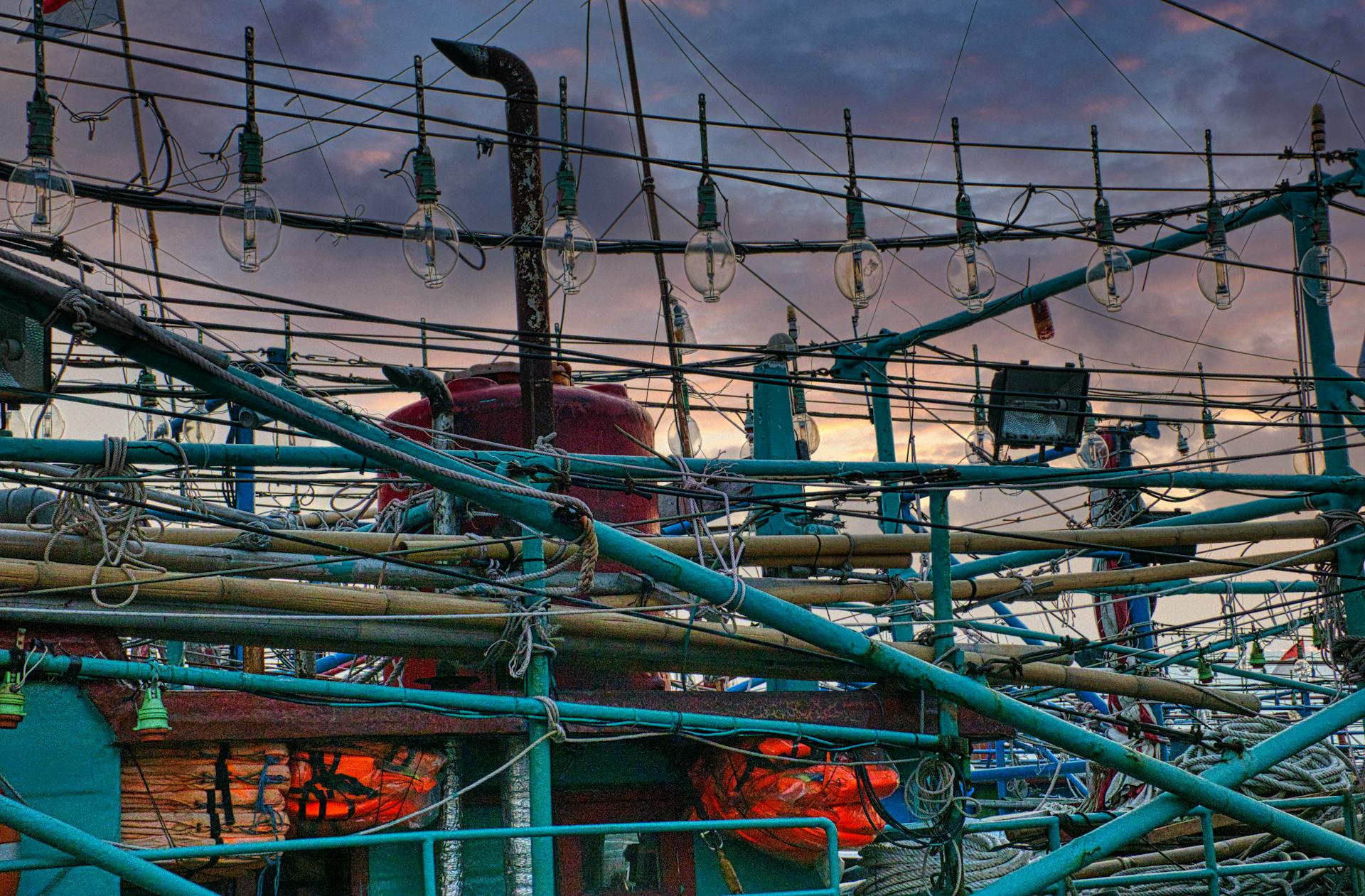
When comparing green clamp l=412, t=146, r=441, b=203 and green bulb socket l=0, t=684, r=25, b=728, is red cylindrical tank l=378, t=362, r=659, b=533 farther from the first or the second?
green bulb socket l=0, t=684, r=25, b=728

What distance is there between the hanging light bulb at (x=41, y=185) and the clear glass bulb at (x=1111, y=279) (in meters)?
8.01

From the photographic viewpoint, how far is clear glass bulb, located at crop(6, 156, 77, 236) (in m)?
7.69

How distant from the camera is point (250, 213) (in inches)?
328

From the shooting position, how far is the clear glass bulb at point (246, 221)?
8328 mm

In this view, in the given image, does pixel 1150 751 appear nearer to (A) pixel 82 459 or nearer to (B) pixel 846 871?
(B) pixel 846 871

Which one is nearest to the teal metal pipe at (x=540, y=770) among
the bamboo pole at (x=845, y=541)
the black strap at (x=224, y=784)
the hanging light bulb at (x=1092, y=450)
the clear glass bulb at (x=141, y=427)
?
the bamboo pole at (x=845, y=541)

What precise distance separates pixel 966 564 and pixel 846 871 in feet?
11.1

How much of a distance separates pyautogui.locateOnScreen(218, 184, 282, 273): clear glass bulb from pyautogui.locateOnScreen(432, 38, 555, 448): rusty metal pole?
9.02 ft

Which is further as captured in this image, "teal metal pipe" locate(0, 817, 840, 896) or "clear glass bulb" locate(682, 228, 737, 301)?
"clear glass bulb" locate(682, 228, 737, 301)

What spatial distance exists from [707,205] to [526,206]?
2.65 m

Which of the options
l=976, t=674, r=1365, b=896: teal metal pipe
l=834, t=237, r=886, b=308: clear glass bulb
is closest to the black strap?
l=976, t=674, r=1365, b=896: teal metal pipe

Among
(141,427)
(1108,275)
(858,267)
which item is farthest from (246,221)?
(141,427)

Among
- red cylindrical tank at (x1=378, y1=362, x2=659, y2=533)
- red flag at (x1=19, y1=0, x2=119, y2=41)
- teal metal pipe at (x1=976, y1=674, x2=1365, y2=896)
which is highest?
red flag at (x1=19, y1=0, x2=119, y2=41)

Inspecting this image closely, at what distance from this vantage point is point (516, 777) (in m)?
8.86
